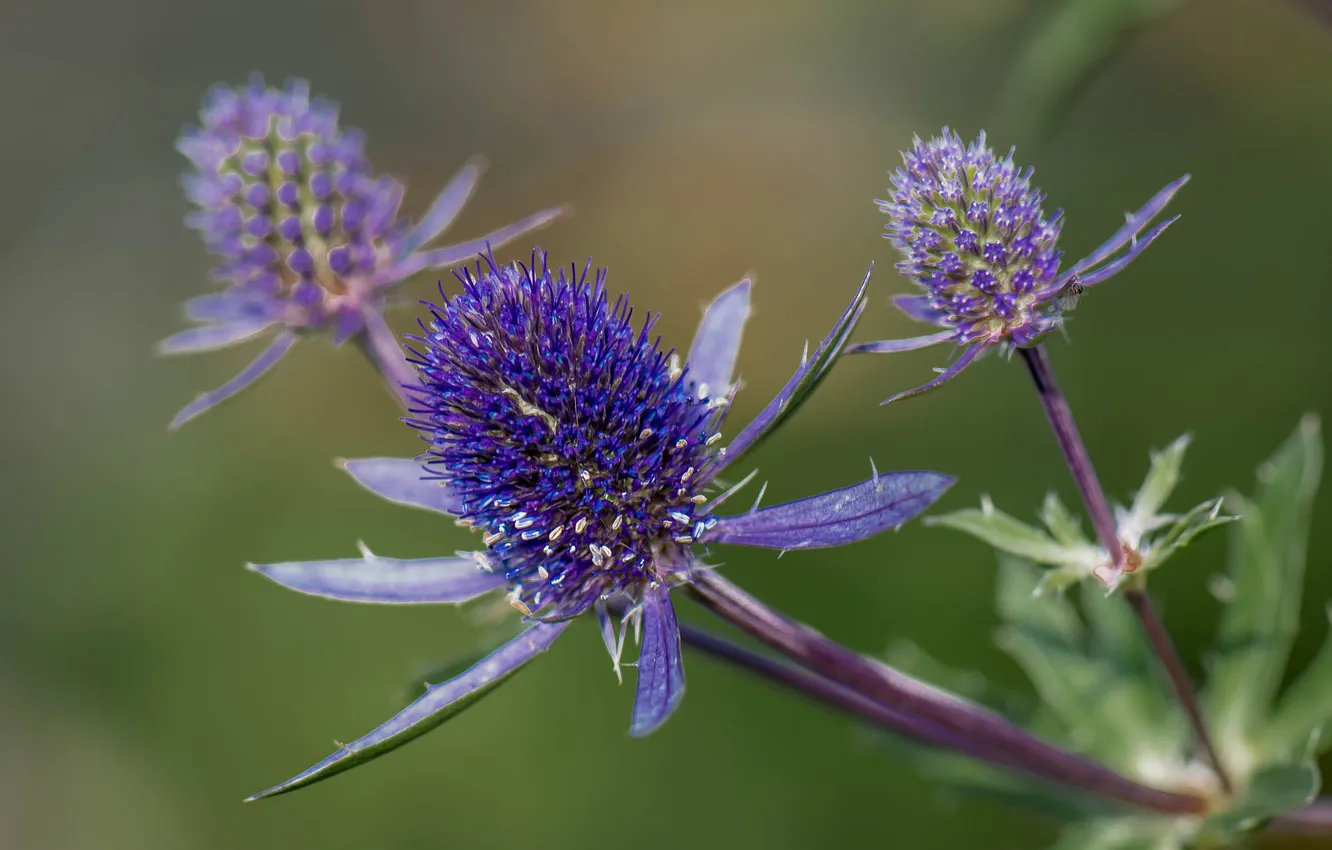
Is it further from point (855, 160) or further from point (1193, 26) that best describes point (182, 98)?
point (1193, 26)

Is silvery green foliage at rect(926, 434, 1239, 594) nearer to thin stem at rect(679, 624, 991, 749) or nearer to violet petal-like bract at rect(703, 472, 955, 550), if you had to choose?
violet petal-like bract at rect(703, 472, 955, 550)

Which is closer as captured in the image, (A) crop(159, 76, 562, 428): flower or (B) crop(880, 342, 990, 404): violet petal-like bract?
(B) crop(880, 342, 990, 404): violet petal-like bract

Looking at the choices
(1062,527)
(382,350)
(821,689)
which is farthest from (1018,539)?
(382,350)

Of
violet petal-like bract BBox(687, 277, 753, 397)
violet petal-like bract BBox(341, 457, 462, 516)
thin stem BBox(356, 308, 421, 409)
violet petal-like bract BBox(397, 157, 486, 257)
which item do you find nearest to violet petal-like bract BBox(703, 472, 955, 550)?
violet petal-like bract BBox(687, 277, 753, 397)

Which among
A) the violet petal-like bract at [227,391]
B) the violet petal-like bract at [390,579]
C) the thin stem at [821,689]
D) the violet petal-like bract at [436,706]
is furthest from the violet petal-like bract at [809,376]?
the violet petal-like bract at [227,391]

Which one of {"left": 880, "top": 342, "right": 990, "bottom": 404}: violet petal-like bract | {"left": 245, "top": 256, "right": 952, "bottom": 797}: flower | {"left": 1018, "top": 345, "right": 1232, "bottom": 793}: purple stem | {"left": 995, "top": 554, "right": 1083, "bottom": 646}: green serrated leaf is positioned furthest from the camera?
{"left": 995, "top": 554, "right": 1083, "bottom": 646}: green serrated leaf

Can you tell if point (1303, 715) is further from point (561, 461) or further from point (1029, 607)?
point (561, 461)

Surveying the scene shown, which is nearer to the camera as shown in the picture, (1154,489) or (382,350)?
(1154,489)
